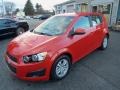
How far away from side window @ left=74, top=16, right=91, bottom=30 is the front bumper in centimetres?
154

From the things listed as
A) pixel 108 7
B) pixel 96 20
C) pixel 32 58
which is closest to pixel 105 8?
pixel 108 7

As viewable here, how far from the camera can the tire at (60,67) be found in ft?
12.7

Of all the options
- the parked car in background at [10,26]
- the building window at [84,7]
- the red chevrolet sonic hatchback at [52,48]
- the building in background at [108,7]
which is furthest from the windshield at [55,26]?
the building window at [84,7]

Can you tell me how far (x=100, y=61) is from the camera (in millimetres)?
5445

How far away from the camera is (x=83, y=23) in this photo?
16.5 ft

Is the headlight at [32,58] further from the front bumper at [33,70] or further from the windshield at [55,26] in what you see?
the windshield at [55,26]

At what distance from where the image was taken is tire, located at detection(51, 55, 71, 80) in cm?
386

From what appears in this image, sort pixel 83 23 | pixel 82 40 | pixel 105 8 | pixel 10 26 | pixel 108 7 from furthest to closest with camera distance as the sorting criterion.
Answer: pixel 105 8, pixel 108 7, pixel 10 26, pixel 83 23, pixel 82 40

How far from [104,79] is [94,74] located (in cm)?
36

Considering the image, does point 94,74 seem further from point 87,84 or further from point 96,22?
point 96,22

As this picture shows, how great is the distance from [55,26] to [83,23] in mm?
894

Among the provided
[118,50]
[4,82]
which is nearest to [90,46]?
[118,50]

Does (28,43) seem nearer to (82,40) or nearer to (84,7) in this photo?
(82,40)

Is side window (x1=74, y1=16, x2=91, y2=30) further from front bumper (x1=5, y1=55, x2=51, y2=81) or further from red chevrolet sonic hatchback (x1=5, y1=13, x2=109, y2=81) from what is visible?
front bumper (x1=5, y1=55, x2=51, y2=81)
